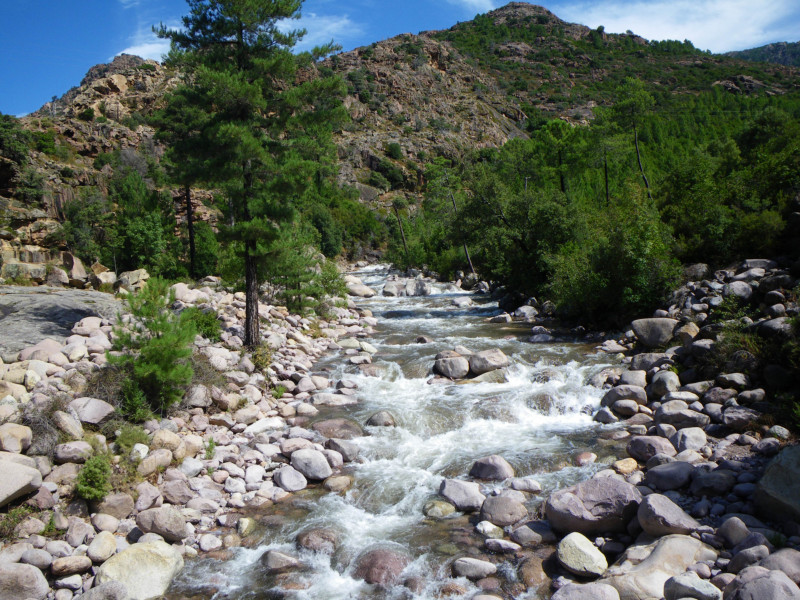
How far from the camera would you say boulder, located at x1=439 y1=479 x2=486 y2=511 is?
24.2 ft

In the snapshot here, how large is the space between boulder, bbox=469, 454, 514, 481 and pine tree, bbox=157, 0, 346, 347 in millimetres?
7580

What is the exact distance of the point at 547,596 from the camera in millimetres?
5418

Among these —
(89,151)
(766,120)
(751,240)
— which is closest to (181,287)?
(751,240)

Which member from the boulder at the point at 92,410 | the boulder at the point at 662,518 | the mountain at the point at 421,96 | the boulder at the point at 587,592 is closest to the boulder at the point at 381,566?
the boulder at the point at 587,592

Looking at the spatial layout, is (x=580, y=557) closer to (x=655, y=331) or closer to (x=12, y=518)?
(x=12, y=518)

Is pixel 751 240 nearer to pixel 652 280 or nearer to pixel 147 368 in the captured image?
A: pixel 652 280

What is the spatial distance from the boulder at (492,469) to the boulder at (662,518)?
2418 millimetres

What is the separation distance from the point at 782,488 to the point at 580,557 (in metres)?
2.58

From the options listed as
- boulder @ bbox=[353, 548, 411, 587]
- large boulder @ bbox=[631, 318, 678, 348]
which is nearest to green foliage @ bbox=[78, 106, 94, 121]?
large boulder @ bbox=[631, 318, 678, 348]

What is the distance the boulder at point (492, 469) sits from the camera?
814 centimetres

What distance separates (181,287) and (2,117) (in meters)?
19.4

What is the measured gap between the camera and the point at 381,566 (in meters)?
6.15

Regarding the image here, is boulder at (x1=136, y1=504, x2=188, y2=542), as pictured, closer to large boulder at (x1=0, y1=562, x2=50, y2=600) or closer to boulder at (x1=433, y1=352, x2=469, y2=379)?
large boulder at (x1=0, y1=562, x2=50, y2=600)

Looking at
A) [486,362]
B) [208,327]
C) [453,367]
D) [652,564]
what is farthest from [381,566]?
[208,327]
